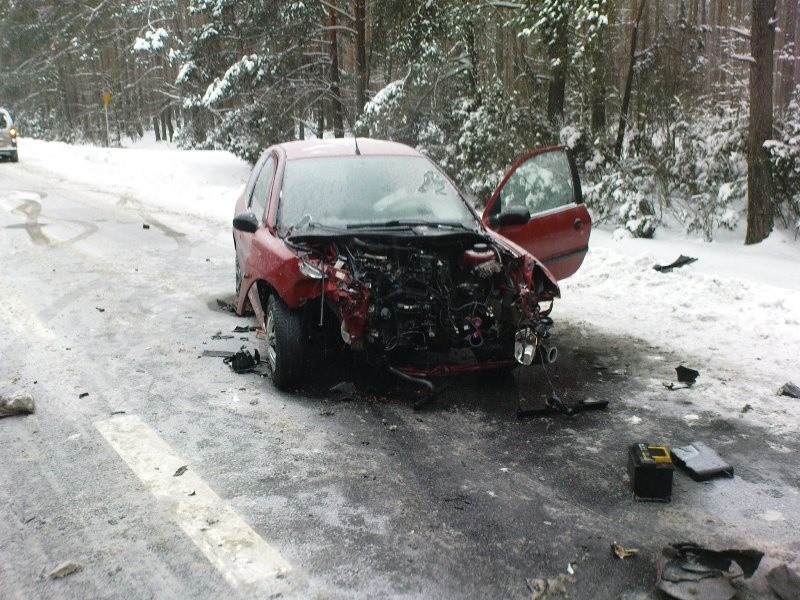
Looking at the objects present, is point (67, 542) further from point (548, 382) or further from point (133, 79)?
point (133, 79)

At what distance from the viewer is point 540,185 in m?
6.48

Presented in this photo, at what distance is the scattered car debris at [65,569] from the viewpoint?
2889mm

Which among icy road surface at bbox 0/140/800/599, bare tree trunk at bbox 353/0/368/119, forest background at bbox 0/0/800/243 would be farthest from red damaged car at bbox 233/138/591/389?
bare tree trunk at bbox 353/0/368/119

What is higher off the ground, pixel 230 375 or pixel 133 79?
pixel 133 79

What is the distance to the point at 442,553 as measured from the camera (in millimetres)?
3078

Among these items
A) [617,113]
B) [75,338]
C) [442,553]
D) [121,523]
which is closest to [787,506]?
[442,553]

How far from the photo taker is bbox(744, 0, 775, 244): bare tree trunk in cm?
934

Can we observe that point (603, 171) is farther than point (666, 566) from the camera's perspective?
Yes

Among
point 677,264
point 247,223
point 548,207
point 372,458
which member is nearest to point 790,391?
point 548,207

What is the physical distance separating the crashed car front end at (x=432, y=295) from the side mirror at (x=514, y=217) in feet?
2.12

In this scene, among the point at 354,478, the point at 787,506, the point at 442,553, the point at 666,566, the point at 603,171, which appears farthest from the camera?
the point at 603,171

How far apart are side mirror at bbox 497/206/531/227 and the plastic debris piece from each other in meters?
1.62

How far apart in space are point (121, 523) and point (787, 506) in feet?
10.4

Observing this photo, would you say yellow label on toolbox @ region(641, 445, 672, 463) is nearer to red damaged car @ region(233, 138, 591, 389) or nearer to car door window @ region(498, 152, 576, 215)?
red damaged car @ region(233, 138, 591, 389)
